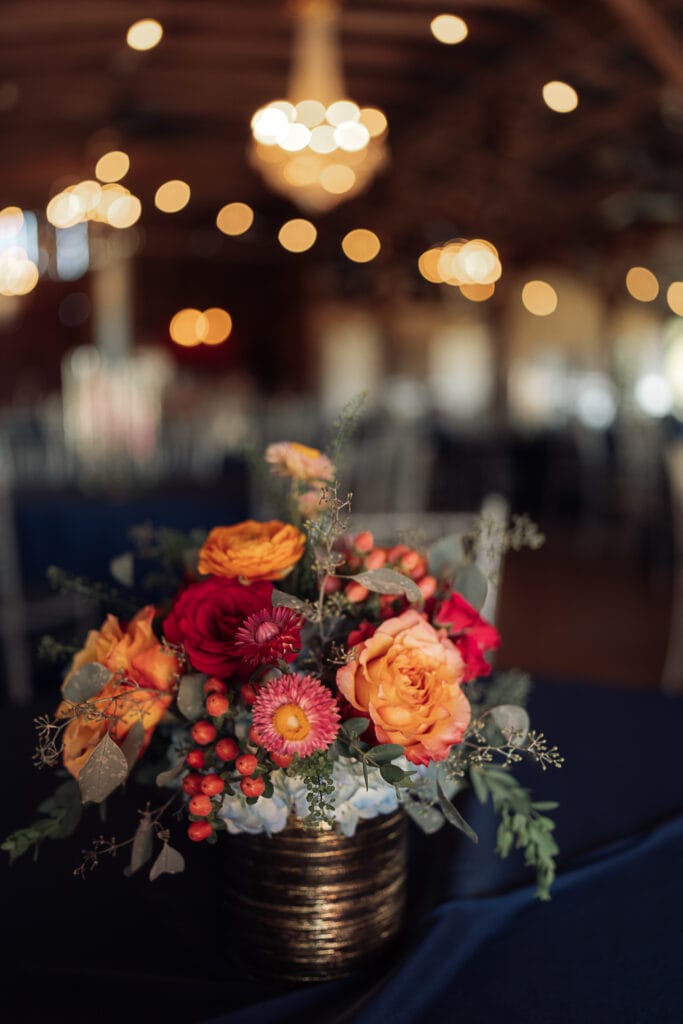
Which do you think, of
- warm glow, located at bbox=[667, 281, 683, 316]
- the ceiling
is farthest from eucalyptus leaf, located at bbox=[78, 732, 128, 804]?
warm glow, located at bbox=[667, 281, 683, 316]

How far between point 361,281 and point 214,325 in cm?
263

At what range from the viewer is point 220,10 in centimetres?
657

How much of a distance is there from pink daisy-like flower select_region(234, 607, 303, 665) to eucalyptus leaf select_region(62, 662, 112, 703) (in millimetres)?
120

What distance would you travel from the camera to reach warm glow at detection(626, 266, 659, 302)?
13.1 meters

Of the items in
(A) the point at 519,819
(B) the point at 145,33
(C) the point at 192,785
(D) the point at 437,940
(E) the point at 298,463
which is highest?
(B) the point at 145,33

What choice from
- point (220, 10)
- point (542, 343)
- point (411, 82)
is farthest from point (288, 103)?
point (542, 343)

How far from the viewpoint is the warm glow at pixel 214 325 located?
16.0m

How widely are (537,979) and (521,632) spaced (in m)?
4.69

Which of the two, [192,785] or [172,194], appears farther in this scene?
[172,194]

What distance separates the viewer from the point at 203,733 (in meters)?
0.77

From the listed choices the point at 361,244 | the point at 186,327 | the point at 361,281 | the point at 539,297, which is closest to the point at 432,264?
the point at 361,244

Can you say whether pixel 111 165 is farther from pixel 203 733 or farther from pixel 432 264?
pixel 203 733

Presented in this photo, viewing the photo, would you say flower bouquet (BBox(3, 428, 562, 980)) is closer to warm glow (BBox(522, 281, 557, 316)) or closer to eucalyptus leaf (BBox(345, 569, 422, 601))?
eucalyptus leaf (BBox(345, 569, 422, 601))

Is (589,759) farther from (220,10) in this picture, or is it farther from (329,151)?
(220,10)
